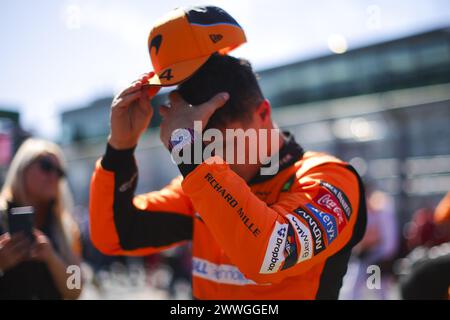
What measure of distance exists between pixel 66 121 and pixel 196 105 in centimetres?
1707

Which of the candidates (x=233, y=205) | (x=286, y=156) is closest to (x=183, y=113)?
(x=233, y=205)

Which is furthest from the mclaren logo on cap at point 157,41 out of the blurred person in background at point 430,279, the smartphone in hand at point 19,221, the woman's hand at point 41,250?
the blurred person in background at point 430,279

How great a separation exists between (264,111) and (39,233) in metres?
1.19

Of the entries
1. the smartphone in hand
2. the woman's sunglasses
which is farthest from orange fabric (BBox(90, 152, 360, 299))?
the woman's sunglasses

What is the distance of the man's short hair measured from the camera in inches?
55.4

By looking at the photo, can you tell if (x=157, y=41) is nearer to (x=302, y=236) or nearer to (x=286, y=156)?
(x=286, y=156)

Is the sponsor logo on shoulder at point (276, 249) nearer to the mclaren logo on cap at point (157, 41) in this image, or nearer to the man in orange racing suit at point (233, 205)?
the man in orange racing suit at point (233, 205)

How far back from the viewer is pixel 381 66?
9445mm

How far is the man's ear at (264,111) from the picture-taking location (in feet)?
4.97

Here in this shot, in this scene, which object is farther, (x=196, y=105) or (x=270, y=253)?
(x=196, y=105)
